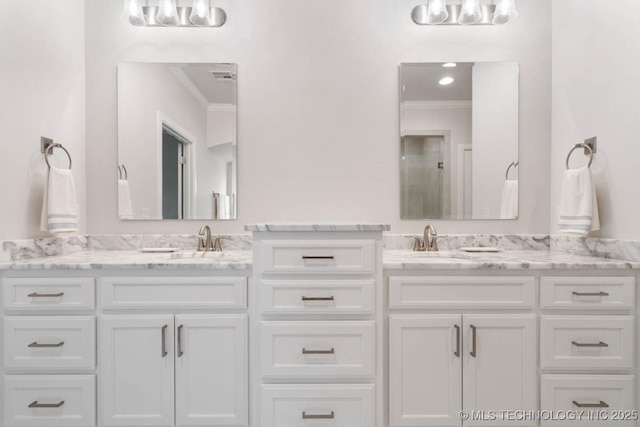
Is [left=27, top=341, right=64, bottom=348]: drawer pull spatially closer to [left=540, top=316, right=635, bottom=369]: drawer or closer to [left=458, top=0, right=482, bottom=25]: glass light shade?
[left=540, top=316, right=635, bottom=369]: drawer

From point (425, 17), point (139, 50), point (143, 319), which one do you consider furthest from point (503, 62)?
point (143, 319)

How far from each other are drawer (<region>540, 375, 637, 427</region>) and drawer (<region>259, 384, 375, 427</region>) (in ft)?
2.49

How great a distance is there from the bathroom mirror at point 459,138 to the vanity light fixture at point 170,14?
1.12 metres

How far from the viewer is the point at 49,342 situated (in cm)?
146

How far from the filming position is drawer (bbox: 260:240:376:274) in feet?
4.70

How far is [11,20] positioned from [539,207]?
9.22 ft

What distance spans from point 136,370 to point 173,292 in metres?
0.36

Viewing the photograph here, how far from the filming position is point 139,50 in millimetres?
2029

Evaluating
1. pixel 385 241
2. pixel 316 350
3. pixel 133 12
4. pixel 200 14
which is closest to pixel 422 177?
pixel 385 241

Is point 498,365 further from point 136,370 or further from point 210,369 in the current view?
point 136,370

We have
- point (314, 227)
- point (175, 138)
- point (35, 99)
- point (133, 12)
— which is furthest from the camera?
point (175, 138)

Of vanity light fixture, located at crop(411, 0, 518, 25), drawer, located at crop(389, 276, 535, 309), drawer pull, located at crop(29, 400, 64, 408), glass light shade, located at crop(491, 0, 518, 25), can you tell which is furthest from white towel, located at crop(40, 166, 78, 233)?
glass light shade, located at crop(491, 0, 518, 25)

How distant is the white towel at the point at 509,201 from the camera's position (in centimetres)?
203

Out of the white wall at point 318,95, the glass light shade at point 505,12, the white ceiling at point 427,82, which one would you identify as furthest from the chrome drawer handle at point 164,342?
the glass light shade at point 505,12
